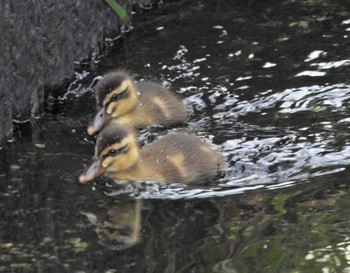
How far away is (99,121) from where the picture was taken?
18.1 feet

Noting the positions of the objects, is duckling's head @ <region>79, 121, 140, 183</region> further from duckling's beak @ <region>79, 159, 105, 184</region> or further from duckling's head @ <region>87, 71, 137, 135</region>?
duckling's head @ <region>87, 71, 137, 135</region>

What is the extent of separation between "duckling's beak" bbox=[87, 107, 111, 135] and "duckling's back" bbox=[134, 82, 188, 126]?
0.26m

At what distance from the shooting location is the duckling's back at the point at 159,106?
570 cm

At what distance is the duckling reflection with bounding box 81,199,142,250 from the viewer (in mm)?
4328

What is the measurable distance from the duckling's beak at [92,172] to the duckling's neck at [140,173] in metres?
0.15

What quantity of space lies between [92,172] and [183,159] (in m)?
0.45

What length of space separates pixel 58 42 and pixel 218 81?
2.87ft

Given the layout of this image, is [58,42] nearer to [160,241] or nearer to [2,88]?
[2,88]


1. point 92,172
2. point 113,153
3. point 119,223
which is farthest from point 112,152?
point 119,223

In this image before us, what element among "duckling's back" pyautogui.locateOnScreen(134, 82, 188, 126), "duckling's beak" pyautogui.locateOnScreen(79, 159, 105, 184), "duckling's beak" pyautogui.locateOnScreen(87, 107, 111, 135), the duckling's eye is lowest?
"duckling's back" pyautogui.locateOnScreen(134, 82, 188, 126)

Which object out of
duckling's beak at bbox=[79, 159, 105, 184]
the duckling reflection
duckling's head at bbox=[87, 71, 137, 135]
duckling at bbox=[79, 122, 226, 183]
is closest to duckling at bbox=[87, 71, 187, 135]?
duckling's head at bbox=[87, 71, 137, 135]

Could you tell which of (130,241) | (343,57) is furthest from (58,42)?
(130,241)

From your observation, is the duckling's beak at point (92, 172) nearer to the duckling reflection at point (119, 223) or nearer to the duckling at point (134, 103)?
the duckling reflection at point (119, 223)

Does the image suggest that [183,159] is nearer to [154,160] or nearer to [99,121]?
[154,160]
